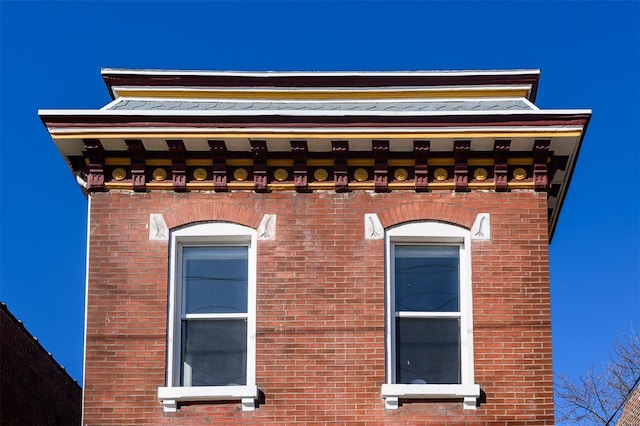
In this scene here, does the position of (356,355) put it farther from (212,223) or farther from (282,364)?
(212,223)

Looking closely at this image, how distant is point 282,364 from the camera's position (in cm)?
1666

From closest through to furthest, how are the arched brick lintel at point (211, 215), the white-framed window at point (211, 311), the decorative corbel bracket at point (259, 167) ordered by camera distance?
the white-framed window at point (211, 311), the arched brick lintel at point (211, 215), the decorative corbel bracket at point (259, 167)

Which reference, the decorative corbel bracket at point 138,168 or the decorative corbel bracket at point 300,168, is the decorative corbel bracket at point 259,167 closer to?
the decorative corbel bracket at point 300,168

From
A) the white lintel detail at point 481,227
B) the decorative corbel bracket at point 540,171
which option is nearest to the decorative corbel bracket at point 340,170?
the white lintel detail at point 481,227

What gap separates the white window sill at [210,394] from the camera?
1633 centimetres

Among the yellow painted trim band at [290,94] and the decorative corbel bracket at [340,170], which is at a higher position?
the yellow painted trim band at [290,94]

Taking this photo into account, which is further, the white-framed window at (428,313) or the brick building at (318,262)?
the white-framed window at (428,313)

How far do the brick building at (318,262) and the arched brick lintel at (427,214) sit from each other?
1.2 inches

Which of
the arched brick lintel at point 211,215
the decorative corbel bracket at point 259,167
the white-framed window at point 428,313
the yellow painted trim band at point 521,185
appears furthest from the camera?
the yellow painted trim band at point 521,185

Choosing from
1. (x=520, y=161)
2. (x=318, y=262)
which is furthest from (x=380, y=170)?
(x=520, y=161)

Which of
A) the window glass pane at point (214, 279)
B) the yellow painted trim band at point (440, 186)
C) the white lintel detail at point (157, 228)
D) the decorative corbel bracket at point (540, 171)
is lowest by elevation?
the window glass pane at point (214, 279)

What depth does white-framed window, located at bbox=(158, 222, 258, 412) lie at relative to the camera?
55.2 feet

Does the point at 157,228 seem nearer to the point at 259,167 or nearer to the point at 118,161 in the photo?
the point at 118,161

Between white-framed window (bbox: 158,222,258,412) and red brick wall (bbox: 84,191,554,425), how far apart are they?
14 cm
